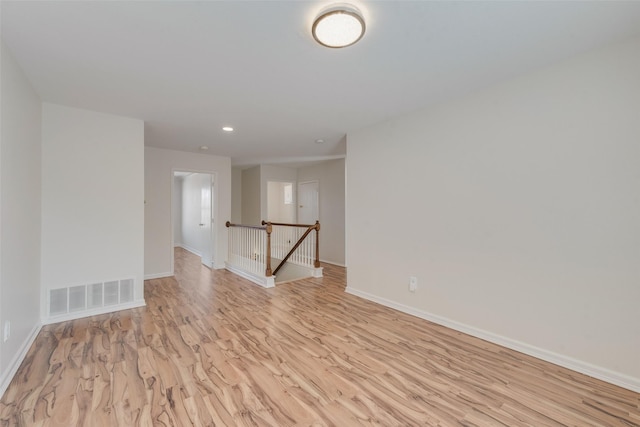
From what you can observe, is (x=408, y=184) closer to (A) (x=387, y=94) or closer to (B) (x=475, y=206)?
(B) (x=475, y=206)

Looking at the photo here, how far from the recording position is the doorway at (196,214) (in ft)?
18.3

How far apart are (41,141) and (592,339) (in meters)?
5.21

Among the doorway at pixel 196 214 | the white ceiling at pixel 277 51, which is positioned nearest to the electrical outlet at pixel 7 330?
the white ceiling at pixel 277 51

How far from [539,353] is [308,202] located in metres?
5.35

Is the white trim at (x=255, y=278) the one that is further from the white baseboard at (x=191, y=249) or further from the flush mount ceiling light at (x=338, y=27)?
the flush mount ceiling light at (x=338, y=27)

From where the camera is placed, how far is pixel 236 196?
25.1 feet

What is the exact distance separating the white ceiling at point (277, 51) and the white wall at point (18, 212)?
24 cm

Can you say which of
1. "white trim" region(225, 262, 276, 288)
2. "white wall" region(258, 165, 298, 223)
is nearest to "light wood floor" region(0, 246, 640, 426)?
"white trim" region(225, 262, 276, 288)

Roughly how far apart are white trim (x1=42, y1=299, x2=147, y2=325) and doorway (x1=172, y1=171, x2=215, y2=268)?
1.82m

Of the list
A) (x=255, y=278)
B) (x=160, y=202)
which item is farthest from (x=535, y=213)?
(x=160, y=202)

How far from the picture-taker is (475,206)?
8.39ft

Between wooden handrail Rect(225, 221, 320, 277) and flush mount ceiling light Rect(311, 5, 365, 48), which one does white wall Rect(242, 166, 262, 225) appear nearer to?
wooden handrail Rect(225, 221, 320, 277)

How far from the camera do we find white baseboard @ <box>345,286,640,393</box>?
1.83 m

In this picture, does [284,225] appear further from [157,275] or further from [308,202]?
[157,275]
